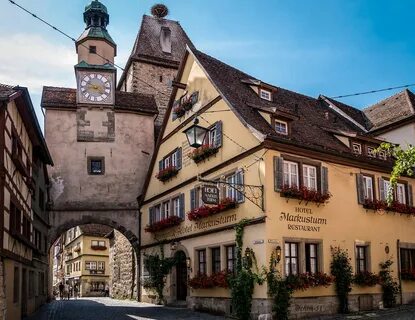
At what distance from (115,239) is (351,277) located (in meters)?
21.2

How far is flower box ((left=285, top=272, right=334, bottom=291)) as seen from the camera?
1680 cm

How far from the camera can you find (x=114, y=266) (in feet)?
119

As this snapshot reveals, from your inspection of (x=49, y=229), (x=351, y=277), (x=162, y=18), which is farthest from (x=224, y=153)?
A: (x=162, y=18)

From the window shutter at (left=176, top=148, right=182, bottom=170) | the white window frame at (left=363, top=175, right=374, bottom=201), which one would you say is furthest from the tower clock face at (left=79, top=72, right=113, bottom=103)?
the white window frame at (left=363, top=175, right=374, bottom=201)

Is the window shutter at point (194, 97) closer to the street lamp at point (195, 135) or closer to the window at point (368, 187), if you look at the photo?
the street lamp at point (195, 135)

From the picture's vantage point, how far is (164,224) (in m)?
24.4

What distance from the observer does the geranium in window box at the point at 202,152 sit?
2060cm

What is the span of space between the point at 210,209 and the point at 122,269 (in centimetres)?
1577

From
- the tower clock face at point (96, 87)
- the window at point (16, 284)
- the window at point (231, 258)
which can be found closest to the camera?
the window at point (16, 284)

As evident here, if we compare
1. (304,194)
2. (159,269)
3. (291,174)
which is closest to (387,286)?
(304,194)

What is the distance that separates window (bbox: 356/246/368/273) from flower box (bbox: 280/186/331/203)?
277 centimetres

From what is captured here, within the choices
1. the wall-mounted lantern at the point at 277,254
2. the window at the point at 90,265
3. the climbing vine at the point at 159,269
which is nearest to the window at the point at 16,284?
the wall-mounted lantern at the point at 277,254

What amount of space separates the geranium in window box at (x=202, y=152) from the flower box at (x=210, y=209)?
198cm

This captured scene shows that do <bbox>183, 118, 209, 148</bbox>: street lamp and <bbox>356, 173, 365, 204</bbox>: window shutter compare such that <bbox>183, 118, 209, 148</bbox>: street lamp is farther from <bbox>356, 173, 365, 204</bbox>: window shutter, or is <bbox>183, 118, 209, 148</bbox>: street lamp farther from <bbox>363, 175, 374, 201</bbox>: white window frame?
<bbox>363, 175, 374, 201</bbox>: white window frame
